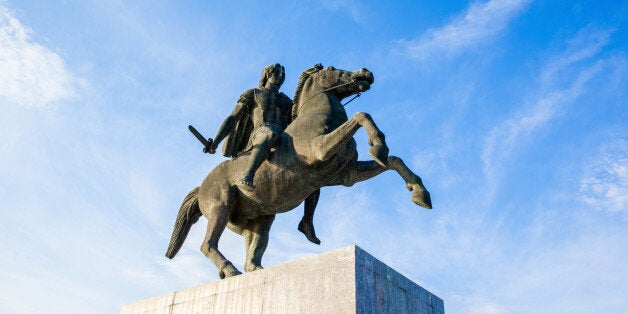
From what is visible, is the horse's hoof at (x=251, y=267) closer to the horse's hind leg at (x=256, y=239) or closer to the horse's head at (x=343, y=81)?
the horse's hind leg at (x=256, y=239)

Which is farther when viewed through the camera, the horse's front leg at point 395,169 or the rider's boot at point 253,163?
the rider's boot at point 253,163

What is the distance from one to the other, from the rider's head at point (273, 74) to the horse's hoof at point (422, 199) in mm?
2806

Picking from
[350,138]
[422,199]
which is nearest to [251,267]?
[350,138]

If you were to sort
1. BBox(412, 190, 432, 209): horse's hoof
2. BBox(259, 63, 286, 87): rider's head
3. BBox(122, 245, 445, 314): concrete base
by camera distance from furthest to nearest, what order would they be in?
BBox(259, 63, 286, 87): rider's head
BBox(412, 190, 432, 209): horse's hoof
BBox(122, 245, 445, 314): concrete base

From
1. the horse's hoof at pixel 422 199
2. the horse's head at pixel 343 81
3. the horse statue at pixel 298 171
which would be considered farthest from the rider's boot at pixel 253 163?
the horse's hoof at pixel 422 199

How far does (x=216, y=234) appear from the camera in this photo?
6664 mm

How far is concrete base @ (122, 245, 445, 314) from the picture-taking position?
4.50 m

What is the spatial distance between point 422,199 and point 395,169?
484 mm

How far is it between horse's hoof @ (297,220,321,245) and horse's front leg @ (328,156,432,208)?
87 cm

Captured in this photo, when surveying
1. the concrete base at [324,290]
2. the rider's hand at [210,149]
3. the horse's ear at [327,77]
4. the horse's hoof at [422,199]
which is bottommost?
the concrete base at [324,290]

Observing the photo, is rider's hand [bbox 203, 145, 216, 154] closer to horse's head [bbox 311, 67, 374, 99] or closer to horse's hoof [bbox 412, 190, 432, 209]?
horse's head [bbox 311, 67, 374, 99]

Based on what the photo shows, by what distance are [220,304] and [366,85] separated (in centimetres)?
320

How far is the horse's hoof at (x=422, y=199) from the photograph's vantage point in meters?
5.84

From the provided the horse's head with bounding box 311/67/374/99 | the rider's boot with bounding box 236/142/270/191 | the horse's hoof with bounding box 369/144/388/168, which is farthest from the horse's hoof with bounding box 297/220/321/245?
the horse's hoof with bounding box 369/144/388/168
